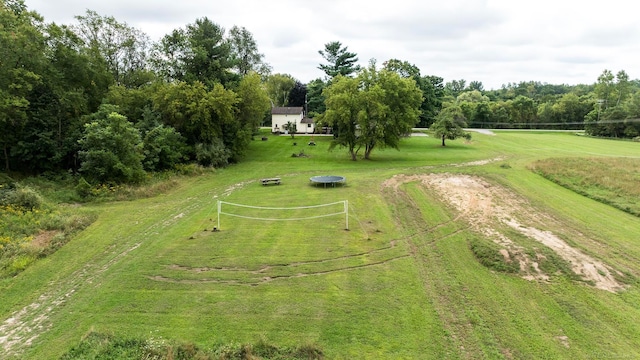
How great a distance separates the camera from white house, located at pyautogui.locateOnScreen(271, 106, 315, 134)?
54750 millimetres

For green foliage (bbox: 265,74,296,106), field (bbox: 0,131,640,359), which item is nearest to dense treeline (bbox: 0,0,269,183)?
field (bbox: 0,131,640,359)

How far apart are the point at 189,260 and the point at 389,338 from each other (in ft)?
24.5

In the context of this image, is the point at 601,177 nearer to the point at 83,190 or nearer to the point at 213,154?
the point at 213,154

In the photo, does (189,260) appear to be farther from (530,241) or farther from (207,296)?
(530,241)

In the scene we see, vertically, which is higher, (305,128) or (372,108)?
(372,108)

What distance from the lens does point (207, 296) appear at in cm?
1045

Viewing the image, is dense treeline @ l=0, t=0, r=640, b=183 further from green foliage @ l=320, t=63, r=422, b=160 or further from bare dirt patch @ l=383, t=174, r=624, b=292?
bare dirt patch @ l=383, t=174, r=624, b=292

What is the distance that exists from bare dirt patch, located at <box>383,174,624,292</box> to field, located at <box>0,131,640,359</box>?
0.31ft

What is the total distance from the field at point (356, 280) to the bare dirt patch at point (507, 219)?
10 cm

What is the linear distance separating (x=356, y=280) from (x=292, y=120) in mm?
45198

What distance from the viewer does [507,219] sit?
56.4 ft

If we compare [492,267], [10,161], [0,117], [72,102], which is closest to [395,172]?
[492,267]

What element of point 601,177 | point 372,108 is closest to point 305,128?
point 372,108

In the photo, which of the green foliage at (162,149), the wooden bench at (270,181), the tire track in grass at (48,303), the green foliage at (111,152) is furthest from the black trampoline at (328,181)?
the green foliage at (162,149)
